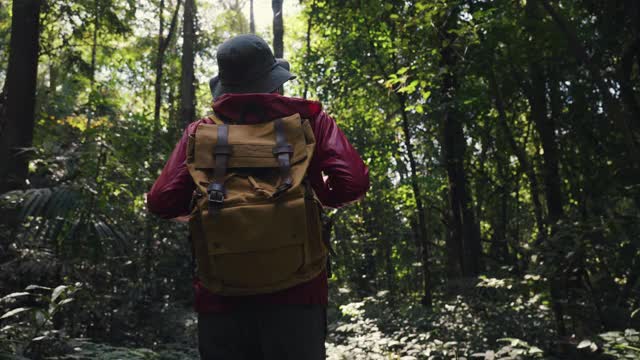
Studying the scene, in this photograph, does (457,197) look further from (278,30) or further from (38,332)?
(38,332)

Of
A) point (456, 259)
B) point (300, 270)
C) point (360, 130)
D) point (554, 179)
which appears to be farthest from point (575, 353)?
point (360, 130)

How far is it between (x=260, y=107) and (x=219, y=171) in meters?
0.33

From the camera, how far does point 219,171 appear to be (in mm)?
2055

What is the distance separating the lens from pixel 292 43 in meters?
24.7

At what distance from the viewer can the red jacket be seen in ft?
6.87

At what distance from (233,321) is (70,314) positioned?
479cm

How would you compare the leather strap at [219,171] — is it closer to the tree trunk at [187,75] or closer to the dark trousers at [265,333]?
the dark trousers at [265,333]

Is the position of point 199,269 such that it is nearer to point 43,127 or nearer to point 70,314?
point 70,314

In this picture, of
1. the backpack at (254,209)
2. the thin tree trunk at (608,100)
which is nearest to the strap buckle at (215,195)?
the backpack at (254,209)

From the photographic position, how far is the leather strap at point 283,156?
2.00m

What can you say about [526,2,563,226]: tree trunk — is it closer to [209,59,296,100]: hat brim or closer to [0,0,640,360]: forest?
[0,0,640,360]: forest

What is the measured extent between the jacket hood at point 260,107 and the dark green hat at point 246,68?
87 mm

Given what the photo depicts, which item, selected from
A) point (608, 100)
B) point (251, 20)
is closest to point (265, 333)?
point (608, 100)

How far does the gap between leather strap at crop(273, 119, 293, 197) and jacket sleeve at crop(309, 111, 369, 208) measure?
17 centimetres
